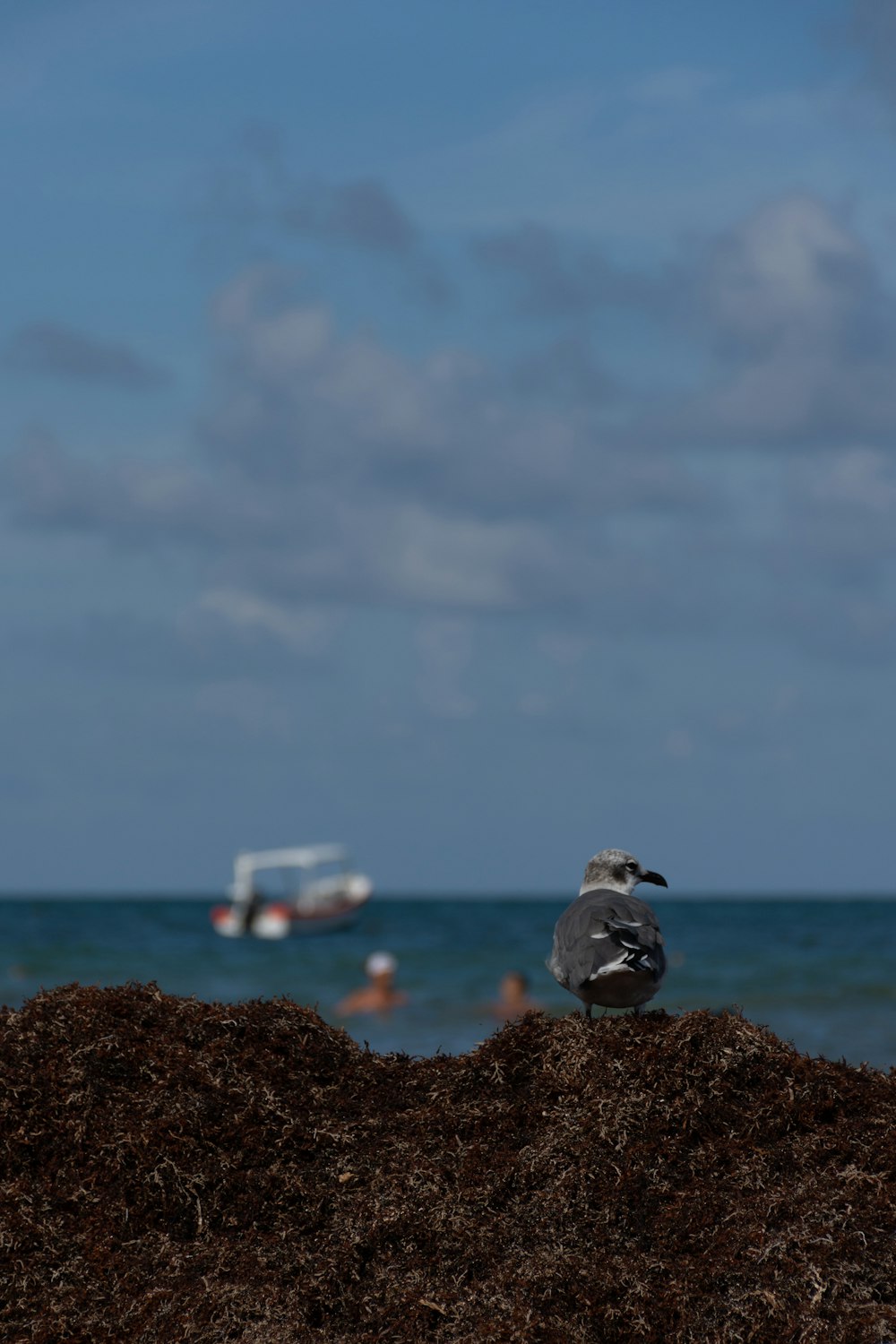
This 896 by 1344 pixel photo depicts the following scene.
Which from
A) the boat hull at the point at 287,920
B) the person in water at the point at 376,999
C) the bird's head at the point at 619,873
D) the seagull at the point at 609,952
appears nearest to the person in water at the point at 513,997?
the person in water at the point at 376,999

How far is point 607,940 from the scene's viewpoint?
5.38 metres

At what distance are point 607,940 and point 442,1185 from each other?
107 cm

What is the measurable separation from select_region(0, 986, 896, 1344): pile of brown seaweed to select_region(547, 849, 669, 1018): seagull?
0.16m

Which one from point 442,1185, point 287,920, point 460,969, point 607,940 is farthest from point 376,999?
point 287,920

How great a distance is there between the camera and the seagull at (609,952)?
17.5 feet

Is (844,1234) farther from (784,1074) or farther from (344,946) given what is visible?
(344,946)

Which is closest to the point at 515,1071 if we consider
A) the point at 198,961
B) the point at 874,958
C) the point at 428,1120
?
the point at 428,1120

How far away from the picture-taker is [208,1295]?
15.0 feet

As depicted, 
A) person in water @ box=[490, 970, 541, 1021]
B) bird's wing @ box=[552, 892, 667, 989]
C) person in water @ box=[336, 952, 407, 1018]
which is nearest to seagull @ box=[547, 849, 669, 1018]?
bird's wing @ box=[552, 892, 667, 989]

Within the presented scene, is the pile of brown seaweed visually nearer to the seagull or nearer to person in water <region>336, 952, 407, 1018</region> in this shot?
the seagull

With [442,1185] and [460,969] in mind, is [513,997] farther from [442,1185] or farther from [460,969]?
[460,969]

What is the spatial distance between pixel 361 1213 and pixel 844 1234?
1.57 m

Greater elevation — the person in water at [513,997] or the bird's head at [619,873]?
the bird's head at [619,873]

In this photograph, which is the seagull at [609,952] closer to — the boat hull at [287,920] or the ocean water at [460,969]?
the ocean water at [460,969]
